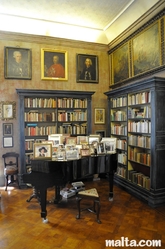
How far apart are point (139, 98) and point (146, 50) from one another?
112cm

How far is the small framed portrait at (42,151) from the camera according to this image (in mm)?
3053

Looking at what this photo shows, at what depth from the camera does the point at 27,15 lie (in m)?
4.75

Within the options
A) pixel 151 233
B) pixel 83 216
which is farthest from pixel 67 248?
pixel 151 233

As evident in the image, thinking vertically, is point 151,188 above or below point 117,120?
below

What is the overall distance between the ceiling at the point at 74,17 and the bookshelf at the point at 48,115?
1.74 m

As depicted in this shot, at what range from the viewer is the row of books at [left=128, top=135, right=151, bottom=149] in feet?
13.0

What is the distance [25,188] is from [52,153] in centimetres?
218

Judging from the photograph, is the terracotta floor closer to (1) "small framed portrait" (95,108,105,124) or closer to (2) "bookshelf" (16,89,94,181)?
(2) "bookshelf" (16,89,94,181)

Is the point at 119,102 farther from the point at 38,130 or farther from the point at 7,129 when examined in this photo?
the point at 7,129

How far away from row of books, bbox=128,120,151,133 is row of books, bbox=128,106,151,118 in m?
0.14

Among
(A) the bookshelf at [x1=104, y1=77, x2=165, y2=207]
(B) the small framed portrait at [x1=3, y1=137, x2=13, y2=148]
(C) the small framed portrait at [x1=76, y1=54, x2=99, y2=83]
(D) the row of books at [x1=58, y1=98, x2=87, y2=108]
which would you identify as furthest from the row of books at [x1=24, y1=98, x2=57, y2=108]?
(A) the bookshelf at [x1=104, y1=77, x2=165, y2=207]

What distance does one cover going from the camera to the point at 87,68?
18.8 ft

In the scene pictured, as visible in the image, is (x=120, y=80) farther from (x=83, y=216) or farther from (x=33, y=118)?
(x=83, y=216)

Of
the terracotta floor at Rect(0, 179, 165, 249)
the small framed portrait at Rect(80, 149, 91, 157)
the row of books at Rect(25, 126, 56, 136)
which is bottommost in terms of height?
the terracotta floor at Rect(0, 179, 165, 249)
